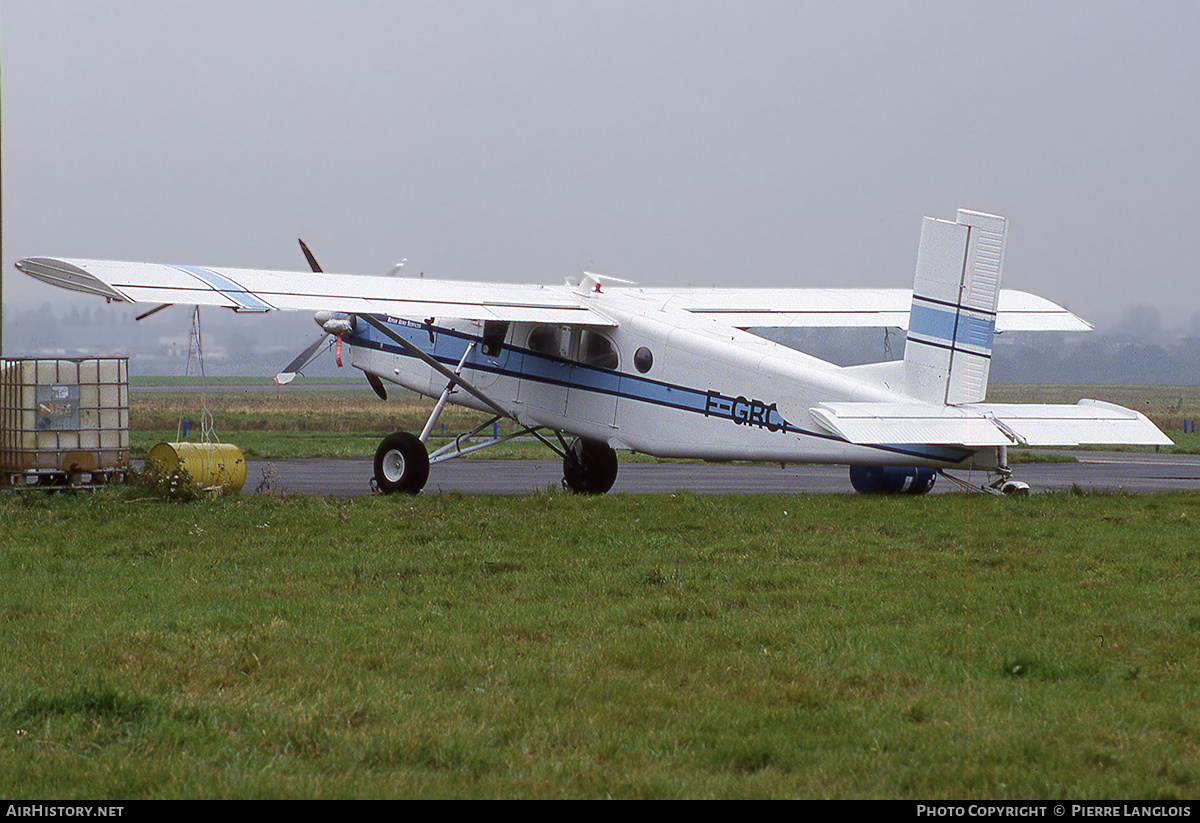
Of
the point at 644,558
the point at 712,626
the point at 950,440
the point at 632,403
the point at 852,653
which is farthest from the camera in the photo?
the point at 632,403

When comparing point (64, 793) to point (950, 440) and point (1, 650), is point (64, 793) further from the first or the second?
point (950, 440)

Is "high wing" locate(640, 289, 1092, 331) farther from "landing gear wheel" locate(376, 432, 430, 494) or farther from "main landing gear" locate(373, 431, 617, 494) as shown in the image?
"landing gear wheel" locate(376, 432, 430, 494)

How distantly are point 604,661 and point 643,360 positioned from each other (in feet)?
30.5

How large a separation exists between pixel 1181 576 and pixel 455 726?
6.59m

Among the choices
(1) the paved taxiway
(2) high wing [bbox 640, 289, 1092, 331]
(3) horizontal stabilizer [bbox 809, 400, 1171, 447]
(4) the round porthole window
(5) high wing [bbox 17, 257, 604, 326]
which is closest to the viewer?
(3) horizontal stabilizer [bbox 809, 400, 1171, 447]

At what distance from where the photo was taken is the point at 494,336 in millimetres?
17719

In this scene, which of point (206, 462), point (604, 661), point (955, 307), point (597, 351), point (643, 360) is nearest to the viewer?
point (604, 661)

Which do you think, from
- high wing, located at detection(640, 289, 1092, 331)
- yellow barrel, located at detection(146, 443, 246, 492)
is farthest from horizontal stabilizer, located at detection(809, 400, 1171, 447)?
yellow barrel, located at detection(146, 443, 246, 492)

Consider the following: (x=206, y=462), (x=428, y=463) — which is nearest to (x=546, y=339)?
(x=428, y=463)

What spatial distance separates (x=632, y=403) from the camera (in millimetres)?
16078

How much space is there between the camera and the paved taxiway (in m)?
19.3

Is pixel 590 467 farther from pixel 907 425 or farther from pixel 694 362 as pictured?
pixel 907 425

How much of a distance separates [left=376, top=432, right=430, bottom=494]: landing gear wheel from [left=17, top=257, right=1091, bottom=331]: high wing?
2.09 metres

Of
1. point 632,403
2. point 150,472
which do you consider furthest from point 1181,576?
point 150,472
